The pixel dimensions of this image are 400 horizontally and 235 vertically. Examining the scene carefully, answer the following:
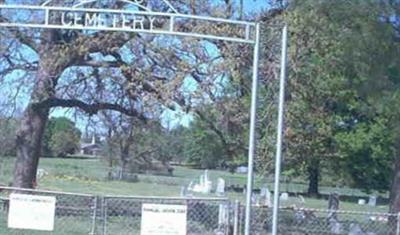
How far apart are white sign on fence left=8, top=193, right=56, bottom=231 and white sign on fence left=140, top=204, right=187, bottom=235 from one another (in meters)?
1.55

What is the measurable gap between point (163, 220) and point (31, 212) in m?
2.07

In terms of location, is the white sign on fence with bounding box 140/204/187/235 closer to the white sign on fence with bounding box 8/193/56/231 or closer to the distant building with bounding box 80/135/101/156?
the white sign on fence with bounding box 8/193/56/231

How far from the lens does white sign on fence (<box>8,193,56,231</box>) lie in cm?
1274

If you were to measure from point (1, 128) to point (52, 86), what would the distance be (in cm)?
326

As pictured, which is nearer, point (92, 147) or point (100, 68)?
point (100, 68)

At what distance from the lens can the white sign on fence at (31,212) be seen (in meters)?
12.7

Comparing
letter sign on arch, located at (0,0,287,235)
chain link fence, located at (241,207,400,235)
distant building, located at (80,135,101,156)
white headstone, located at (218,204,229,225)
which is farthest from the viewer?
distant building, located at (80,135,101,156)

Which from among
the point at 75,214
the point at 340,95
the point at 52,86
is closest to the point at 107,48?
the point at 52,86

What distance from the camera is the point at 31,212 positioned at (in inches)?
508

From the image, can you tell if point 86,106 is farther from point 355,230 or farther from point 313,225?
point 355,230

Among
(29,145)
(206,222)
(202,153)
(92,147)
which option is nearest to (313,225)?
(206,222)

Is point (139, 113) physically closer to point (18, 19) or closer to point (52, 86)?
point (52, 86)

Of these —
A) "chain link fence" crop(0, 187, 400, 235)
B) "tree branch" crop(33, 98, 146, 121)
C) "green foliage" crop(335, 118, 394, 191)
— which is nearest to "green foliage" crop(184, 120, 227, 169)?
"green foliage" crop(335, 118, 394, 191)

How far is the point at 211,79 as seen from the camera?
20859 mm
